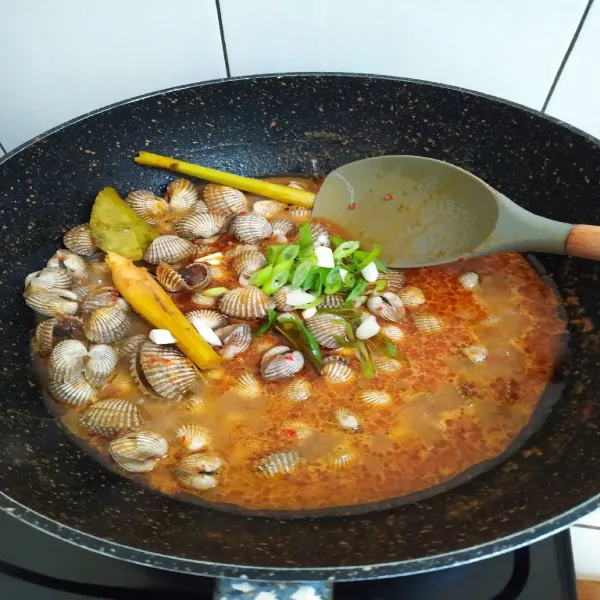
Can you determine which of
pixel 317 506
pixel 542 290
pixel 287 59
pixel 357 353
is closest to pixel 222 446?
pixel 317 506

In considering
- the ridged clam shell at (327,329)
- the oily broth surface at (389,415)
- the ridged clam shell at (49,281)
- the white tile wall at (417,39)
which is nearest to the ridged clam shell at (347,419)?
the oily broth surface at (389,415)

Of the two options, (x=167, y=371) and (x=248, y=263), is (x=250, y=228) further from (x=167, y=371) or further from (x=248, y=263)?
(x=167, y=371)

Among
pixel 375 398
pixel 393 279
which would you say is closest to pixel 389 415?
pixel 375 398

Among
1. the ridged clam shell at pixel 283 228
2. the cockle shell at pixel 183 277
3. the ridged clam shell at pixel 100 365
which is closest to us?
the ridged clam shell at pixel 100 365

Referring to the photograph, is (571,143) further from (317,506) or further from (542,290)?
(317,506)

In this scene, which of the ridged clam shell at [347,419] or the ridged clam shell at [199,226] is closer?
the ridged clam shell at [347,419]

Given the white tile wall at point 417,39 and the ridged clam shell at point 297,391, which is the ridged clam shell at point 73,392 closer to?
the ridged clam shell at point 297,391
